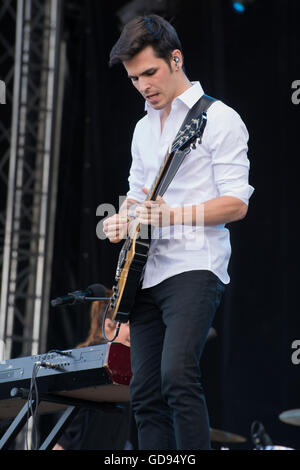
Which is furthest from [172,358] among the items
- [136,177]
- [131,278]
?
[136,177]

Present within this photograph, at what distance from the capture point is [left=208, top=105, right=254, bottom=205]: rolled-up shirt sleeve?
7.72ft

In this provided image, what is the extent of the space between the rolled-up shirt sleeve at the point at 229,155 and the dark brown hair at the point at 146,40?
30 centimetres

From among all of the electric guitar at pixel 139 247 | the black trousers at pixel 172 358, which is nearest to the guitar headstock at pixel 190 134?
the electric guitar at pixel 139 247

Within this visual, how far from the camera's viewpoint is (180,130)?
2414 mm

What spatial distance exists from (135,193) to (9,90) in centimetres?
349

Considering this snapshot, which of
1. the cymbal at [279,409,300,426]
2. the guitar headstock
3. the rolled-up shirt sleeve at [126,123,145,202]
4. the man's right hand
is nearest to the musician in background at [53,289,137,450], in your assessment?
the cymbal at [279,409,300,426]

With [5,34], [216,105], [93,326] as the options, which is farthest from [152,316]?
[5,34]

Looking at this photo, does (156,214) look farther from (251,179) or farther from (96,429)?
(251,179)

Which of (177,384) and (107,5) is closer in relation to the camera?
(177,384)

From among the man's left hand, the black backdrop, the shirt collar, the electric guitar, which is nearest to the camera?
the man's left hand

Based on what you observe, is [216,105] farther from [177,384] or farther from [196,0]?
[196,0]

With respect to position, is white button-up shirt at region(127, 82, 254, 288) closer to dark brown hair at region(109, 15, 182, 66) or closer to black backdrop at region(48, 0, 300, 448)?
dark brown hair at region(109, 15, 182, 66)

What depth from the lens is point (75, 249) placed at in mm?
5883

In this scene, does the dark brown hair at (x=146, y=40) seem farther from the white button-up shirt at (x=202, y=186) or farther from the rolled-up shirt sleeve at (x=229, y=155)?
the rolled-up shirt sleeve at (x=229, y=155)
